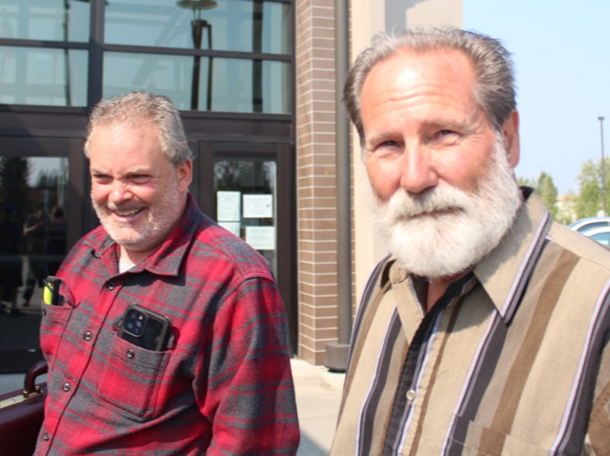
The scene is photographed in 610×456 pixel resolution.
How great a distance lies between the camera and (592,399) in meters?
1.08

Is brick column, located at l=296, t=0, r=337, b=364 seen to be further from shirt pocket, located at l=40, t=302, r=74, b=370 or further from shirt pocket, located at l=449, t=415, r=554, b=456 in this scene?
shirt pocket, located at l=449, t=415, r=554, b=456

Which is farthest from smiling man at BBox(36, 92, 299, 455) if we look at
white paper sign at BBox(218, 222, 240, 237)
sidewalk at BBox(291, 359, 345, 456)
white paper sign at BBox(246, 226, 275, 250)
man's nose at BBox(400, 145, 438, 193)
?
white paper sign at BBox(246, 226, 275, 250)

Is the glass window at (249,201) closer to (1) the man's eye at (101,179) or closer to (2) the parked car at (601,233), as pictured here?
Answer: (1) the man's eye at (101,179)

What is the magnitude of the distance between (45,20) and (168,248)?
4.71 meters

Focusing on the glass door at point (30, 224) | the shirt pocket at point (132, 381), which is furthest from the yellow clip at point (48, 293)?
the glass door at point (30, 224)

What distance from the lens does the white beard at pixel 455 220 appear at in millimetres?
1303

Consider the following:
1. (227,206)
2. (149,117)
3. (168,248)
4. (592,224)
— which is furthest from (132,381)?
(592,224)

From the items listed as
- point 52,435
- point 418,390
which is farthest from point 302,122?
point 418,390

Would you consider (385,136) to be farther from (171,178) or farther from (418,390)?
(171,178)

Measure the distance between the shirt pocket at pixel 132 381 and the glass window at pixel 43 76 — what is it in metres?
4.50

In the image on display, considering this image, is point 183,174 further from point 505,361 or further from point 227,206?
point 227,206

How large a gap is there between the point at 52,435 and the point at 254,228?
436 centimetres

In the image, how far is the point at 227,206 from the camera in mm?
6117

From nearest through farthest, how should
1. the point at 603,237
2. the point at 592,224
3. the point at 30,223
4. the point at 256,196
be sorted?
the point at 30,223 < the point at 256,196 < the point at 603,237 < the point at 592,224
